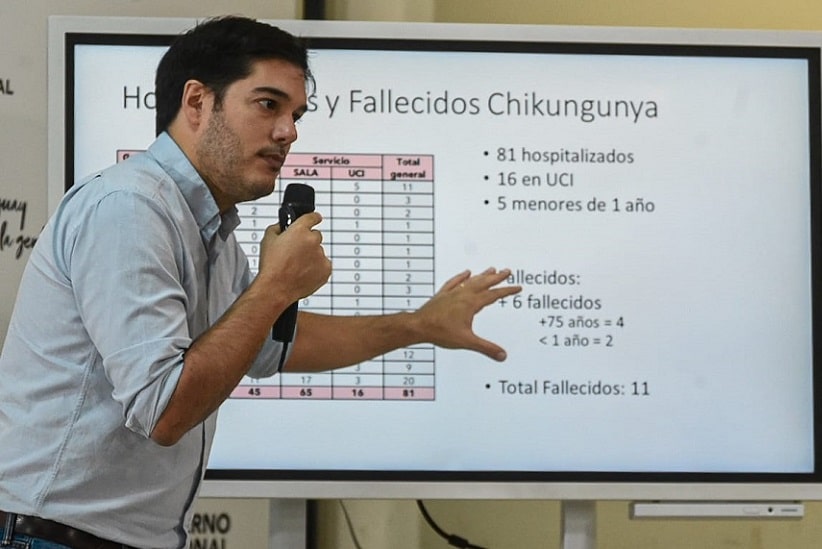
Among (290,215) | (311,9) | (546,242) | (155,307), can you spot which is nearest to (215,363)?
(155,307)

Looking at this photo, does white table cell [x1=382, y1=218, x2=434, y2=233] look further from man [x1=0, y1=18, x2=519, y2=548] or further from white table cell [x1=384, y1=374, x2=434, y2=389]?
man [x1=0, y1=18, x2=519, y2=548]

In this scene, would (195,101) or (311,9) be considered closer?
(195,101)

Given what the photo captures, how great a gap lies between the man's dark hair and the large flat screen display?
0.66m

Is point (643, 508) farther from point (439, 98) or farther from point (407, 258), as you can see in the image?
point (439, 98)

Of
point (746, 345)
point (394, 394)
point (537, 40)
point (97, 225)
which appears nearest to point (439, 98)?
point (537, 40)

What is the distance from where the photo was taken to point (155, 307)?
4.33ft

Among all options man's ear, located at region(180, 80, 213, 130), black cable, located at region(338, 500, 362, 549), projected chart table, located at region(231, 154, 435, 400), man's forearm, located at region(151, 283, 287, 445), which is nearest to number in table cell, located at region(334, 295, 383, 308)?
projected chart table, located at region(231, 154, 435, 400)

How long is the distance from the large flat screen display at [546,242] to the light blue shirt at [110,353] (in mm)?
714

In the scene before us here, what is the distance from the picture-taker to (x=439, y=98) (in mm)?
2279

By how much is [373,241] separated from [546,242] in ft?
1.14

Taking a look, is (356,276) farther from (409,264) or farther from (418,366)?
(418,366)

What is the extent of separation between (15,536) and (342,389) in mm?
905

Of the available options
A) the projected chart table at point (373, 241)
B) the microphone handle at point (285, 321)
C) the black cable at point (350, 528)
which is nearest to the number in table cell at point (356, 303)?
the projected chart table at point (373, 241)

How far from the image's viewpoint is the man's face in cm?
153
